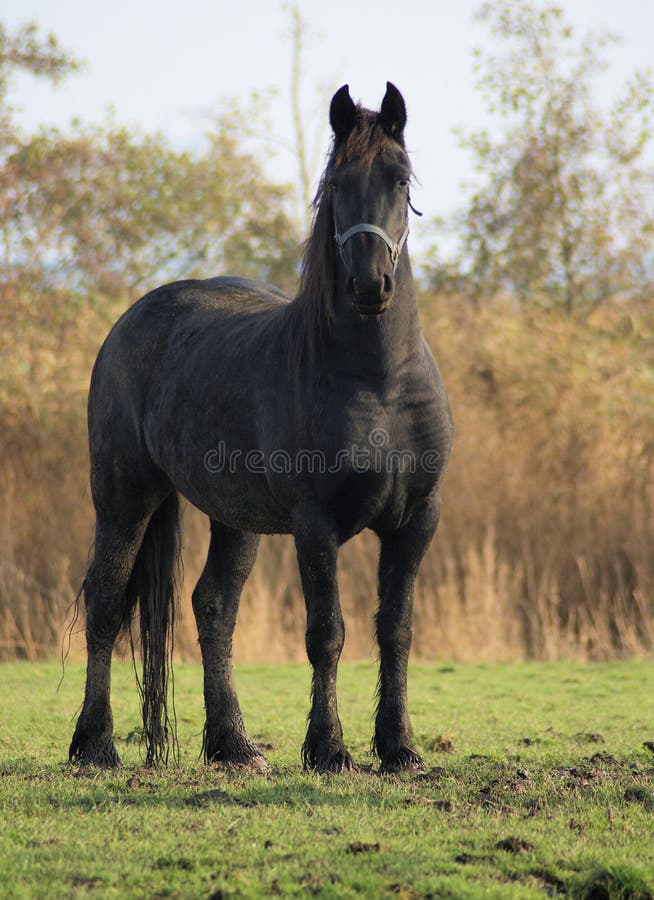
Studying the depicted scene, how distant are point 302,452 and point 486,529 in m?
8.66

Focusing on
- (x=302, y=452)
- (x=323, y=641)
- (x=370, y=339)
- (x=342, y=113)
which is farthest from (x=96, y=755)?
(x=342, y=113)

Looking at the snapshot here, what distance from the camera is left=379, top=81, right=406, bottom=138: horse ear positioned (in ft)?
16.4

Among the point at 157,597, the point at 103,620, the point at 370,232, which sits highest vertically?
the point at 370,232

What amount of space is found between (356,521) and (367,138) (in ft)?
5.41

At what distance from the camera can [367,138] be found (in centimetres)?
487

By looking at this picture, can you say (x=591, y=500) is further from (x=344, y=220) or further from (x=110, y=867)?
(x=110, y=867)

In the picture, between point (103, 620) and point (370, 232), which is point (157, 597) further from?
point (370, 232)

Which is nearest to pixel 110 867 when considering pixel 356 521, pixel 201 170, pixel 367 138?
pixel 356 521

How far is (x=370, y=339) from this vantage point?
5027mm

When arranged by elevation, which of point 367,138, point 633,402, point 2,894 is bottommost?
point 2,894

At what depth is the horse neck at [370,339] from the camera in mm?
5023

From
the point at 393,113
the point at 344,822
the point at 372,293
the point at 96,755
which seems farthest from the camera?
the point at 96,755

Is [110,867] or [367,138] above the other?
[367,138]

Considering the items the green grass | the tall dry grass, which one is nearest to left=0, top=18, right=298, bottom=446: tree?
the tall dry grass
